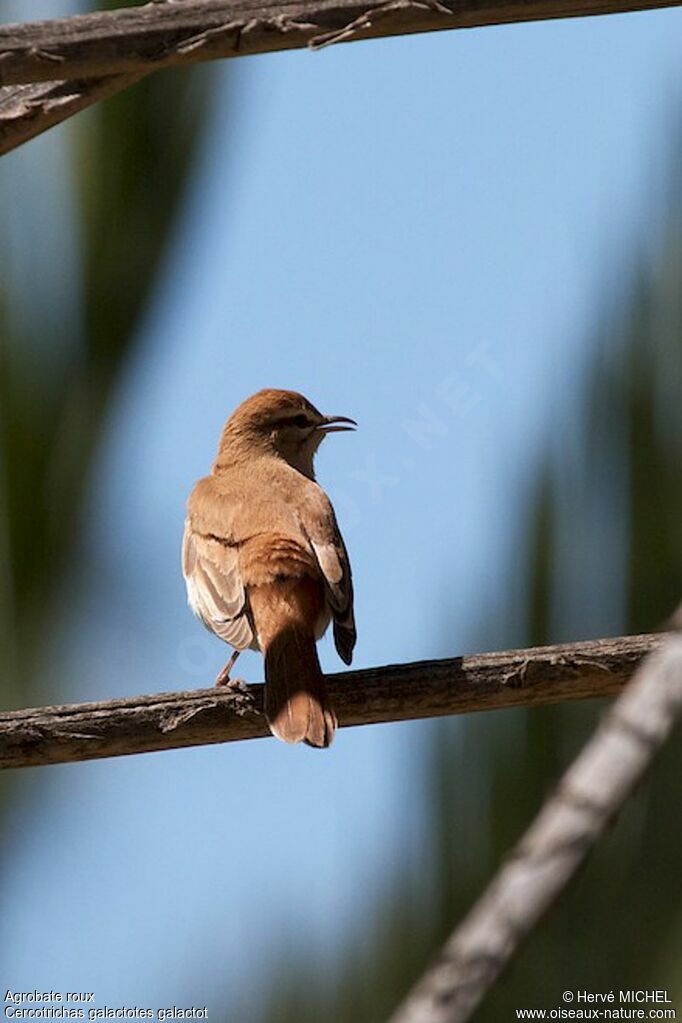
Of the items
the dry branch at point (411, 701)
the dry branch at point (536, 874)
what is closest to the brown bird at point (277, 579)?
the dry branch at point (411, 701)

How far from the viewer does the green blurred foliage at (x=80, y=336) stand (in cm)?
727

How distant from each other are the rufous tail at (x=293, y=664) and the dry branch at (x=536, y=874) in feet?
10.4

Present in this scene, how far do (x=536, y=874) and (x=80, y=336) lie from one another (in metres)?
6.41

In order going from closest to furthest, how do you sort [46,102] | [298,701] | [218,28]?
[218,28], [46,102], [298,701]

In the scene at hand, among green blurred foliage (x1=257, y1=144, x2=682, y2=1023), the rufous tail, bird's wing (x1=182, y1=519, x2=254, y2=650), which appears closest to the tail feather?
the rufous tail

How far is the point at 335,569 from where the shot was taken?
5.12m

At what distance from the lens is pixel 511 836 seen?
5.68 meters

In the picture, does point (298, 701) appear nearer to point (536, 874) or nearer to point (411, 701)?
point (411, 701)

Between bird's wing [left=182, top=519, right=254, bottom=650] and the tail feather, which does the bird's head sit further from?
the tail feather

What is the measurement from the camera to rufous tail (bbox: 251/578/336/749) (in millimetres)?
4336

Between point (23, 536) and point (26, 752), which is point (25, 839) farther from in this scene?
point (26, 752)

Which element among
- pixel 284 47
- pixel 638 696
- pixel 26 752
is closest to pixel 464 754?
pixel 26 752

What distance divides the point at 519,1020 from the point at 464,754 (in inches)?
36.1

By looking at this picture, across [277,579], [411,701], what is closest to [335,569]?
[277,579]
